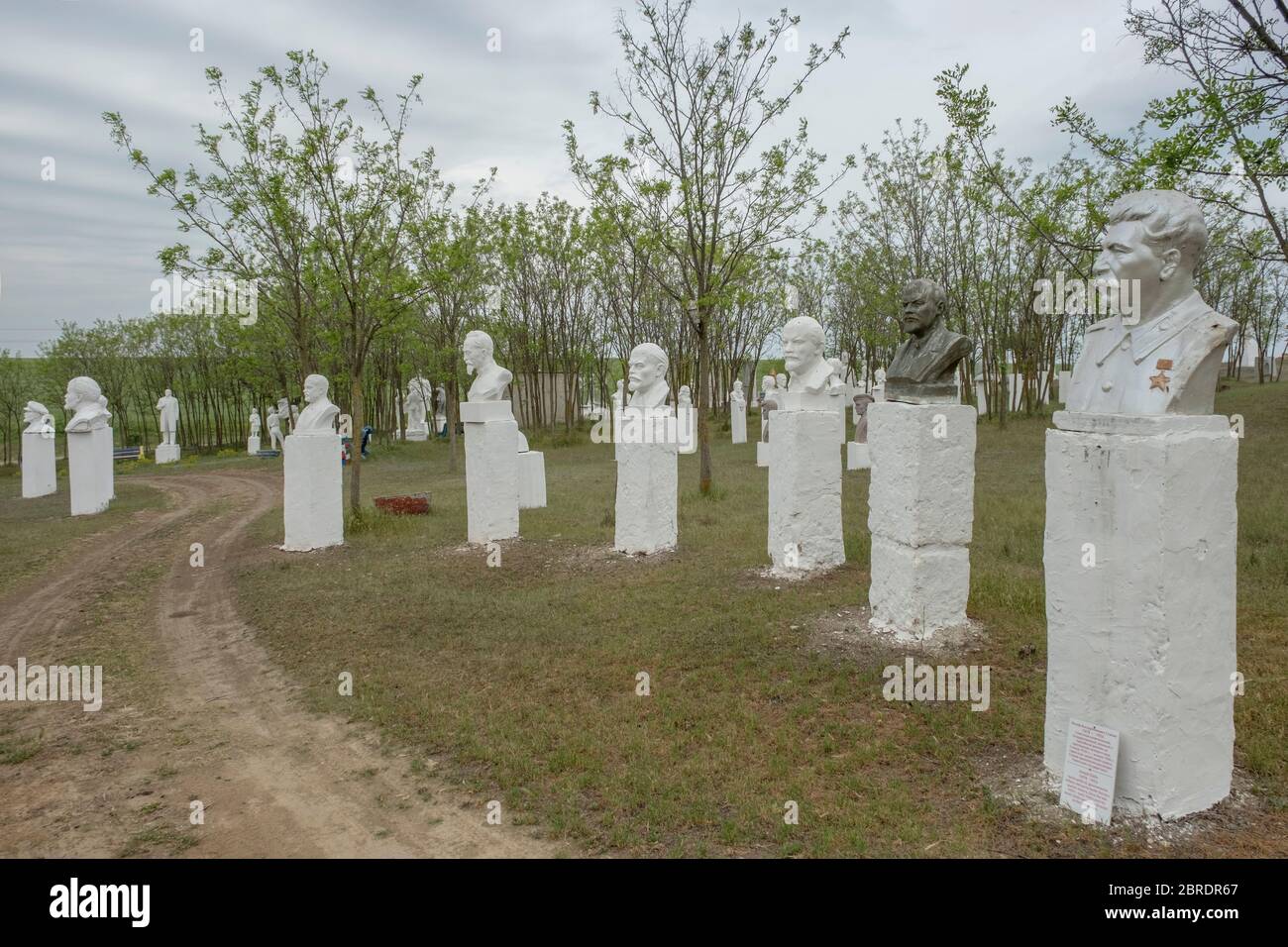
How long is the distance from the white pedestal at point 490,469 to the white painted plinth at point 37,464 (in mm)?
13895

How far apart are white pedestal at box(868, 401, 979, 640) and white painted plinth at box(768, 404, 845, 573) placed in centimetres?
183

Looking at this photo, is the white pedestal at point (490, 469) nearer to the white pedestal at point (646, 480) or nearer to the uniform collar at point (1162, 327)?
the white pedestal at point (646, 480)

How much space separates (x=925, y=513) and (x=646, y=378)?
4.58 m

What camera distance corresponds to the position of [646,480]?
32.4ft

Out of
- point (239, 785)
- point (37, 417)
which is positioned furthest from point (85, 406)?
point (239, 785)

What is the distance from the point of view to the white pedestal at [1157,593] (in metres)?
3.59

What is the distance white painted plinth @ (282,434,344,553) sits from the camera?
10945 millimetres

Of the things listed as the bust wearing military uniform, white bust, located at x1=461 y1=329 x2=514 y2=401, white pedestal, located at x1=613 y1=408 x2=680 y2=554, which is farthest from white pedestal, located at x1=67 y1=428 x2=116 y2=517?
the bust wearing military uniform

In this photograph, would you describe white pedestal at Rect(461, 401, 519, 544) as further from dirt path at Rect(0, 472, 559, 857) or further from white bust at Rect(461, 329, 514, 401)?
dirt path at Rect(0, 472, 559, 857)

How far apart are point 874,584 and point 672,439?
3785mm

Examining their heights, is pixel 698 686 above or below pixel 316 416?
below

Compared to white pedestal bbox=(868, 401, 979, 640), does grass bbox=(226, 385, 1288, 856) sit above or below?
below

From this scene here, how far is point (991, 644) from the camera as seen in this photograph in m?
6.22

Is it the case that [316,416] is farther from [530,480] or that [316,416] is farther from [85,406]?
[85,406]
